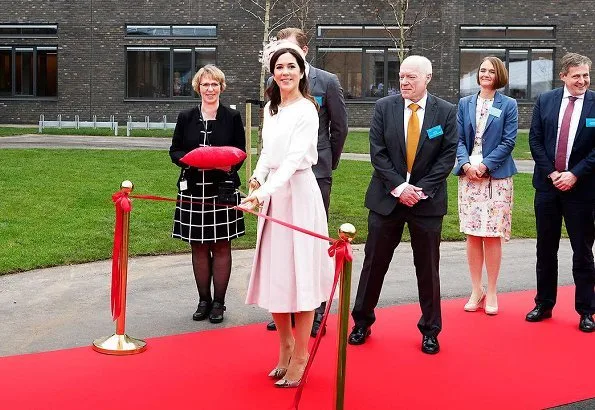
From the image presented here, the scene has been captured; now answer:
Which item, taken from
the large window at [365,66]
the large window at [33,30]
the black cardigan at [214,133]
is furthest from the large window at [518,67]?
the black cardigan at [214,133]

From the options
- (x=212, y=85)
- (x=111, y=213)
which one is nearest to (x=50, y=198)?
(x=111, y=213)

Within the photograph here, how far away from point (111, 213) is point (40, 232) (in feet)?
5.55

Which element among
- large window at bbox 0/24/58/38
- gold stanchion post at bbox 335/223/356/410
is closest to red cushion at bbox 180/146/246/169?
gold stanchion post at bbox 335/223/356/410

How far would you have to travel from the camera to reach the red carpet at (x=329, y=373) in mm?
5270

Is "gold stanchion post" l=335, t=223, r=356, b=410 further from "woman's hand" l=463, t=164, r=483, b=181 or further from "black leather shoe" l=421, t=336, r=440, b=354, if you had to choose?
"woman's hand" l=463, t=164, r=483, b=181

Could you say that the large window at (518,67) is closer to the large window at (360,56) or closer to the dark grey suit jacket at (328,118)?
the large window at (360,56)

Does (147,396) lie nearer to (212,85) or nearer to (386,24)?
(212,85)

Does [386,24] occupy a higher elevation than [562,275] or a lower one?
higher

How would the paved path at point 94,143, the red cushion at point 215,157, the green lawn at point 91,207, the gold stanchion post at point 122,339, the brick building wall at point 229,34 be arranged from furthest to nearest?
1. the brick building wall at point 229,34
2. the paved path at point 94,143
3. the green lawn at point 91,207
4. the red cushion at point 215,157
5. the gold stanchion post at point 122,339

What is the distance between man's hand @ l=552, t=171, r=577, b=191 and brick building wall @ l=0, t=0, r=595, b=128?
1022 inches

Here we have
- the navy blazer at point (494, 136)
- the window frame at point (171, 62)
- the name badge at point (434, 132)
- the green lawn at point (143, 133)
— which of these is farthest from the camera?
the window frame at point (171, 62)

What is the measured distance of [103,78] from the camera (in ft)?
109

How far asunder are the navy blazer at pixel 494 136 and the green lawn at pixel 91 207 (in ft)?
13.1

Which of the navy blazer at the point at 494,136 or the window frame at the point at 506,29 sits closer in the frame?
the navy blazer at the point at 494,136
